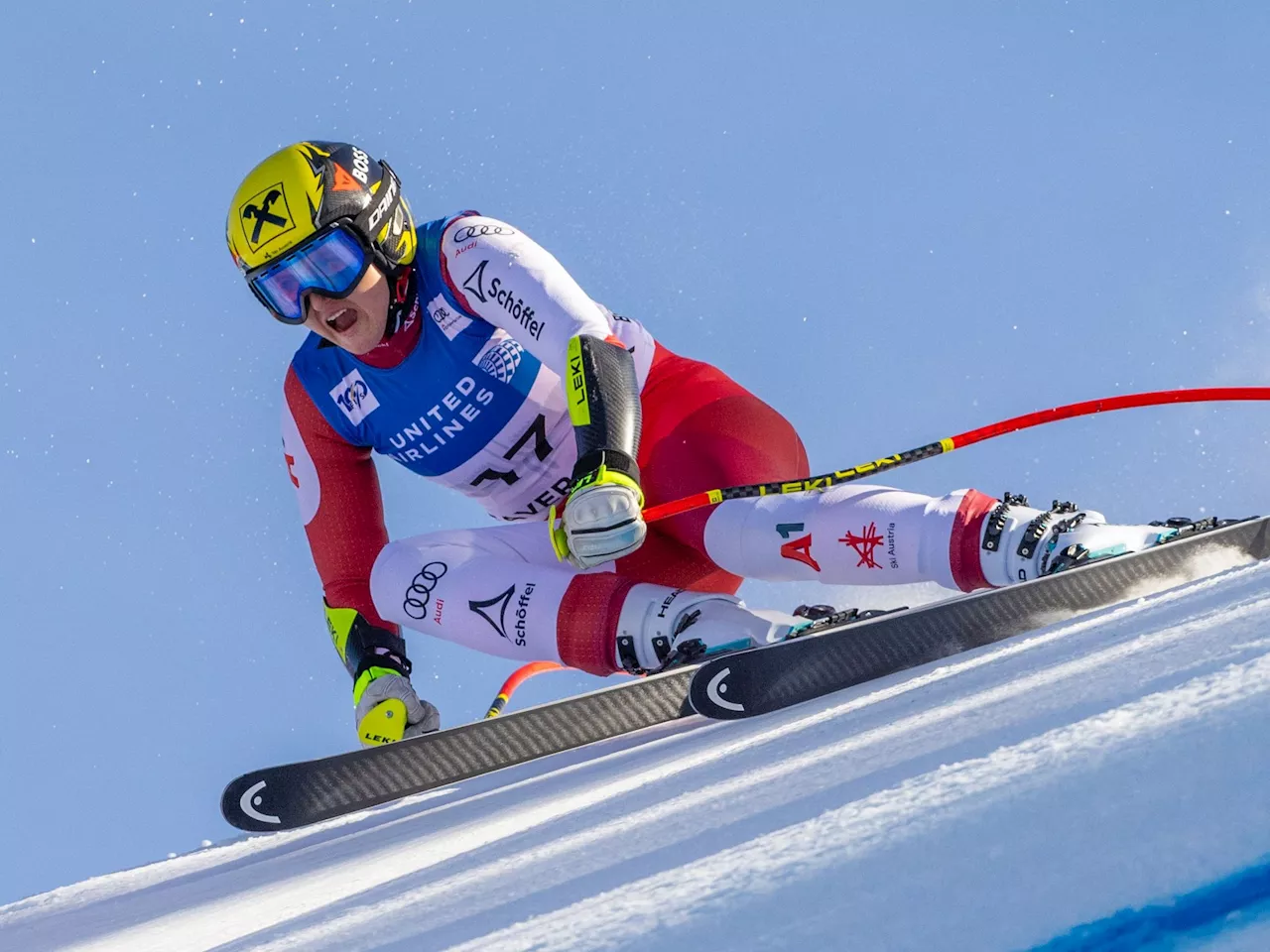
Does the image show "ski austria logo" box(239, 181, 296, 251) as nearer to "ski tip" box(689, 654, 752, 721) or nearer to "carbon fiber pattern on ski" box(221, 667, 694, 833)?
"carbon fiber pattern on ski" box(221, 667, 694, 833)

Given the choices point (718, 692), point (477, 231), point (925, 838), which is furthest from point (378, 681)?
point (925, 838)

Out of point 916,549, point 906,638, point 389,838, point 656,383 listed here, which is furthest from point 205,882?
point 656,383

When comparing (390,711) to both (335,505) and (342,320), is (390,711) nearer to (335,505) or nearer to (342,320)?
(335,505)

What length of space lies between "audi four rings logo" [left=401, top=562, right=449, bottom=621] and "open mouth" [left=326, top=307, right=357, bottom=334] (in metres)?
0.58

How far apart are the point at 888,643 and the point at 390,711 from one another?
4.36 ft

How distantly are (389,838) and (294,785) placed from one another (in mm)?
606

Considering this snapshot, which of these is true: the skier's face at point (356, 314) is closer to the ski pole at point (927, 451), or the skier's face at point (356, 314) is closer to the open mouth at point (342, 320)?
the open mouth at point (342, 320)

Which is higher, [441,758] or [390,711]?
[390,711]

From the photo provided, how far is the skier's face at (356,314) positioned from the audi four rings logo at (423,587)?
54 centimetres

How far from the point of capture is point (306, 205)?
272cm

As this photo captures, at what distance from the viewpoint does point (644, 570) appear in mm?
2857

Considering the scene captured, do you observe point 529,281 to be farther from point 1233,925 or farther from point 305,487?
point 1233,925

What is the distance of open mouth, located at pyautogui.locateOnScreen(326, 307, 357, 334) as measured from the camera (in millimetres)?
2848

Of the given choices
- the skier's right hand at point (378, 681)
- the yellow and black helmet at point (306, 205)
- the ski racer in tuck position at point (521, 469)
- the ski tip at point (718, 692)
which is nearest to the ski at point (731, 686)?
the ski tip at point (718, 692)
